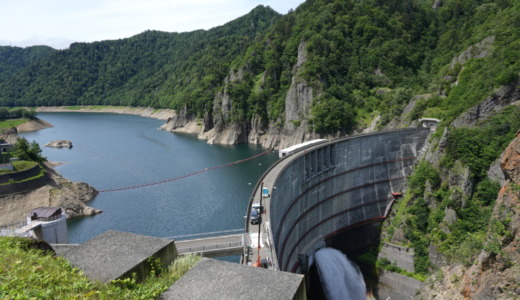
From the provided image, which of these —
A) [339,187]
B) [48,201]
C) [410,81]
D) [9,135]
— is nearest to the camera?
[339,187]

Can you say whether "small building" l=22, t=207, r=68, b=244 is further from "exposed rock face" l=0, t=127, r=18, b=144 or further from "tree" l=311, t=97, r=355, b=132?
"exposed rock face" l=0, t=127, r=18, b=144

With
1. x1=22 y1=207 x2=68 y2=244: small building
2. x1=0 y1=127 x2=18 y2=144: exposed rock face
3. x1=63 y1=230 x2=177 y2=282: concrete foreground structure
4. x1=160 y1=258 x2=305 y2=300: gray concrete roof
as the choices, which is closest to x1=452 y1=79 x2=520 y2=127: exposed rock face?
x1=160 y1=258 x2=305 y2=300: gray concrete roof

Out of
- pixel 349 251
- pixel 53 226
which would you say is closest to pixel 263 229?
pixel 53 226

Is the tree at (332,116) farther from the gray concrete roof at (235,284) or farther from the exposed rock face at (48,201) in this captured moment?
the gray concrete roof at (235,284)

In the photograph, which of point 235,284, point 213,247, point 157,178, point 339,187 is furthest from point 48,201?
point 235,284

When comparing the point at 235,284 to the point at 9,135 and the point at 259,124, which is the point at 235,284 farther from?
the point at 9,135

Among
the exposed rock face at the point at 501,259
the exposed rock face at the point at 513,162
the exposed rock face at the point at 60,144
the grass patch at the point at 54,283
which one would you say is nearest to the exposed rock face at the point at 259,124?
the exposed rock face at the point at 60,144
